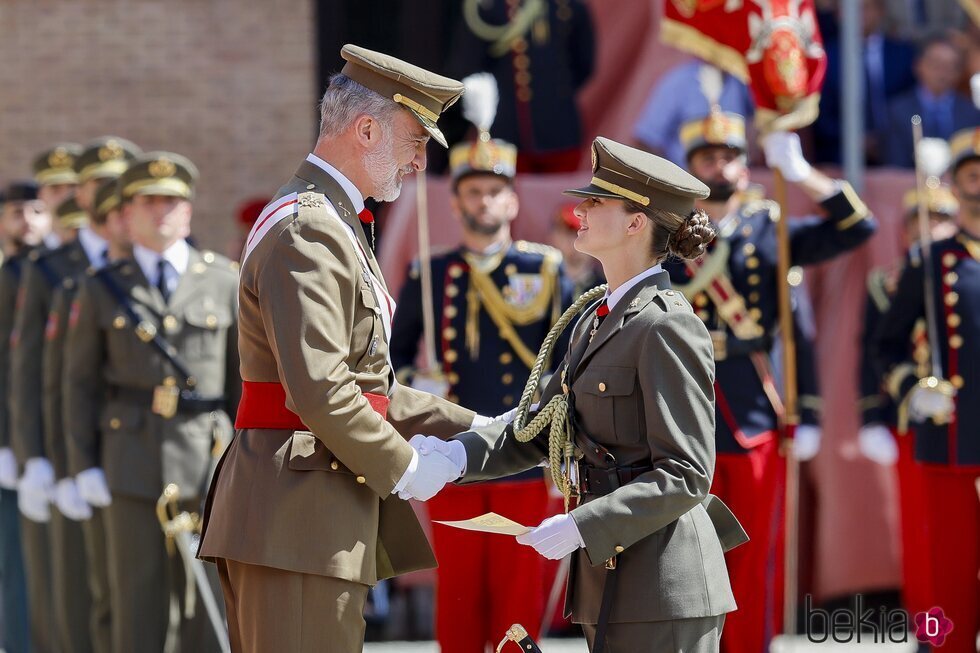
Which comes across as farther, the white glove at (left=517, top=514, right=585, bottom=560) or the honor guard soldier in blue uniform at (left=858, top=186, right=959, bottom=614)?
the honor guard soldier in blue uniform at (left=858, top=186, right=959, bottom=614)

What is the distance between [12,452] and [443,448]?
339 cm

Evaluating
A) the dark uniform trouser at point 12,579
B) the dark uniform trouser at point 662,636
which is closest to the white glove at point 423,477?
the dark uniform trouser at point 662,636

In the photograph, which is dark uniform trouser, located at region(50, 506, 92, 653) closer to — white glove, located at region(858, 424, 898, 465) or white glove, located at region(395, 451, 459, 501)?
white glove, located at region(395, 451, 459, 501)

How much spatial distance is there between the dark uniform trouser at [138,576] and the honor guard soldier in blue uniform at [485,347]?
98 cm

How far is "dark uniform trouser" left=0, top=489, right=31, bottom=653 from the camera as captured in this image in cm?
675

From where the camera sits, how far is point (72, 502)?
5738 mm

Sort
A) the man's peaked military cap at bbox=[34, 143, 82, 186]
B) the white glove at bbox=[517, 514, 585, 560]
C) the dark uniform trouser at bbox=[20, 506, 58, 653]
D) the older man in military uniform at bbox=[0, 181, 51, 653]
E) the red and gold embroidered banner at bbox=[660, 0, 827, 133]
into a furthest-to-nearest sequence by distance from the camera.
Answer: the man's peaked military cap at bbox=[34, 143, 82, 186], the older man in military uniform at bbox=[0, 181, 51, 653], the dark uniform trouser at bbox=[20, 506, 58, 653], the red and gold embroidered banner at bbox=[660, 0, 827, 133], the white glove at bbox=[517, 514, 585, 560]

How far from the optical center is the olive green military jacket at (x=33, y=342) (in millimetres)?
6246

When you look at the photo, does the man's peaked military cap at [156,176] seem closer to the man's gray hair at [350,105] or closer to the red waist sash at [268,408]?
the man's gray hair at [350,105]

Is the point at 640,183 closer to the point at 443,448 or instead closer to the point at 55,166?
the point at 443,448

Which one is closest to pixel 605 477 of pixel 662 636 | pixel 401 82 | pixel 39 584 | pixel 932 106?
pixel 662 636

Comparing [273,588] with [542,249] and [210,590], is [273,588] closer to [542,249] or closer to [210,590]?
[210,590]

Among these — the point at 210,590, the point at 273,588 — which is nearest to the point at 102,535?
the point at 210,590

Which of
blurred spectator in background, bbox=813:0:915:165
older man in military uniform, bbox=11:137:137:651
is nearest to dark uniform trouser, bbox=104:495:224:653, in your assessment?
older man in military uniform, bbox=11:137:137:651
